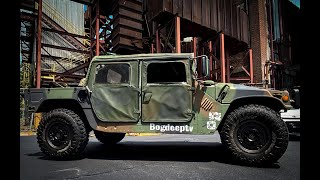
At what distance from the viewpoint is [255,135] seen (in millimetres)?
4113

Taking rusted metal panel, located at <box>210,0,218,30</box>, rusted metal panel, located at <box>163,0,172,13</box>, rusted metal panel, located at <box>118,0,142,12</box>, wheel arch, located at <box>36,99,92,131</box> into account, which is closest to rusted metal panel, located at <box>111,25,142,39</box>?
rusted metal panel, located at <box>118,0,142,12</box>

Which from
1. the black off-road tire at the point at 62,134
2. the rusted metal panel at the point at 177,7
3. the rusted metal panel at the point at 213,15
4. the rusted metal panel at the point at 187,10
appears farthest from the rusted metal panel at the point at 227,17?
the black off-road tire at the point at 62,134

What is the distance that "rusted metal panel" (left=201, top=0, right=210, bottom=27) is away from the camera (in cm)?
1402

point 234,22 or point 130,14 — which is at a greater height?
point 130,14

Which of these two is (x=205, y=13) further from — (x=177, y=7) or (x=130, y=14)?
(x=130, y=14)

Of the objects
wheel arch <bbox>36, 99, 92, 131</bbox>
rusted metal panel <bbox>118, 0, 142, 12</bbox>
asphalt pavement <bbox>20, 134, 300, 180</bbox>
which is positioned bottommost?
asphalt pavement <bbox>20, 134, 300, 180</bbox>

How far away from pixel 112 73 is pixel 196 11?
9.92m

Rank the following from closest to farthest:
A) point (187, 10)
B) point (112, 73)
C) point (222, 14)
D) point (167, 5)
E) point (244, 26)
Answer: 1. point (112, 73)
2. point (167, 5)
3. point (187, 10)
4. point (222, 14)
5. point (244, 26)

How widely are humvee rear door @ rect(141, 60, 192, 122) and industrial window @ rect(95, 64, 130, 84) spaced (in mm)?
367

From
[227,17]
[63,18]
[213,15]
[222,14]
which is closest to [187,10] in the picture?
[213,15]

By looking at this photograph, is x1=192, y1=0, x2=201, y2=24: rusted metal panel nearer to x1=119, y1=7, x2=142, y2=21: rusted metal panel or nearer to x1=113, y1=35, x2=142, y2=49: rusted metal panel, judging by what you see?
x1=113, y1=35, x2=142, y2=49: rusted metal panel

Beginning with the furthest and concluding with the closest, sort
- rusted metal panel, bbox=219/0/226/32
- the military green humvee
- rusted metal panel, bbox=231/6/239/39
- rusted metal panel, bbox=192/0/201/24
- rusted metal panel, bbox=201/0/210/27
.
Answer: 1. rusted metal panel, bbox=231/6/239/39
2. rusted metal panel, bbox=219/0/226/32
3. rusted metal panel, bbox=201/0/210/27
4. rusted metal panel, bbox=192/0/201/24
5. the military green humvee
